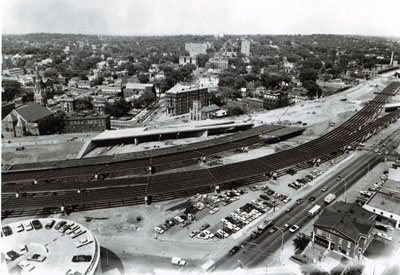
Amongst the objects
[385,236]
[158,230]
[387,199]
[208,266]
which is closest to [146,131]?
[158,230]

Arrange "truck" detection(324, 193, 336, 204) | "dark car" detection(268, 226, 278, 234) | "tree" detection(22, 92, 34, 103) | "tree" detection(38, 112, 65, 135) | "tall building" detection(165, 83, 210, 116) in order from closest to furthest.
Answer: "dark car" detection(268, 226, 278, 234), "truck" detection(324, 193, 336, 204), "tree" detection(38, 112, 65, 135), "tall building" detection(165, 83, 210, 116), "tree" detection(22, 92, 34, 103)

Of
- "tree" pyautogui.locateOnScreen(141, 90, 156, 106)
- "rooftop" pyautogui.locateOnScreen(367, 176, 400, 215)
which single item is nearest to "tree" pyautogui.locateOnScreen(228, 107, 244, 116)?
"tree" pyautogui.locateOnScreen(141, 90, 156, 106)

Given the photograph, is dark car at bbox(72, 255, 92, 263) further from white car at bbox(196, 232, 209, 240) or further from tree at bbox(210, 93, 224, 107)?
tree at bbox(210, 93, 224, 107)

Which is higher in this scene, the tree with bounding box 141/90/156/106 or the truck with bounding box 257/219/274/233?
the tree with bounding box 141/90/156/106

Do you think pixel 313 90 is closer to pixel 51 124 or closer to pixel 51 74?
pixel 51 124

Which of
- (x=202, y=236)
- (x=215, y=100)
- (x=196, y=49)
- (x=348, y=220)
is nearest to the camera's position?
(x=348, y=220)

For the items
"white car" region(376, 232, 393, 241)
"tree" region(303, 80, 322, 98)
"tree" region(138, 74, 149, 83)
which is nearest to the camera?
"white car" region(376, 232, 393, 241)
